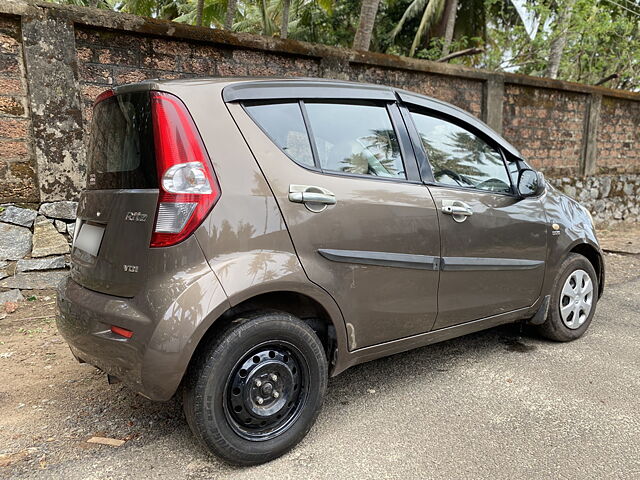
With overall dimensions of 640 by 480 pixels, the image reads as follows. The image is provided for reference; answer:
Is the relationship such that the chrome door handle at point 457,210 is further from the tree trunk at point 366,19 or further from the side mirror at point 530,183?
the tree trunk at point 366,19

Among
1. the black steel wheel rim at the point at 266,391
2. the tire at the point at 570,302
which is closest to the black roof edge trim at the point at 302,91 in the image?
the black steel wheel rim at the point at 266,391

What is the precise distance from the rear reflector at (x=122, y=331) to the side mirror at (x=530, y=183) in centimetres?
259

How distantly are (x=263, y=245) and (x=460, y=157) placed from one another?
5.23 feet

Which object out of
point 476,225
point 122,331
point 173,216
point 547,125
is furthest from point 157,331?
point 547,125

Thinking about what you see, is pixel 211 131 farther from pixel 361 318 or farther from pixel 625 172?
pixel 625 172

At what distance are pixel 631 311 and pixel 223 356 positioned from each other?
4.11 meters

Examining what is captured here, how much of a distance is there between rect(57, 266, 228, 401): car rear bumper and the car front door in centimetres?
144

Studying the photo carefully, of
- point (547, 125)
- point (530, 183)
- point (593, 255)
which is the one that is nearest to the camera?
point (530, 183)

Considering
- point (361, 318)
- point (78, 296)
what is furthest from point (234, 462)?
point (78, 296)

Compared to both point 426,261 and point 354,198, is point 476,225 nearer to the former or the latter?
point 426,261

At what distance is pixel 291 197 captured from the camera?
232 cm

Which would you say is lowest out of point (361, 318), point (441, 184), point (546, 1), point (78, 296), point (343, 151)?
point (361, 318)

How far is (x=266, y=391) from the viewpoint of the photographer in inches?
89.5

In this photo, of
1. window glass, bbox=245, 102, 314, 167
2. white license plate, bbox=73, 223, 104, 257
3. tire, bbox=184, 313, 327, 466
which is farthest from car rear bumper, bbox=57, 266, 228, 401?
window glass, bbox=245, 102, 314, 167
